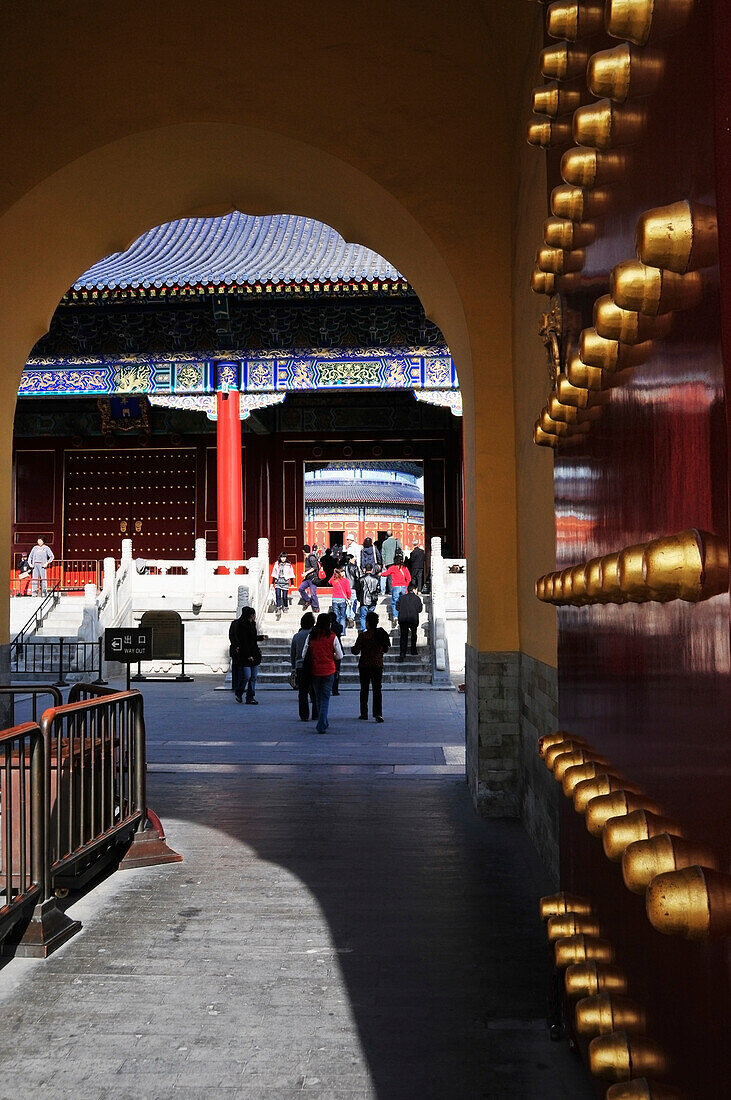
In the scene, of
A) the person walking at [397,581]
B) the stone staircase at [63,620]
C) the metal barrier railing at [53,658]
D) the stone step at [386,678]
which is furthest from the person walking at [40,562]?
the person walking at [397,581]

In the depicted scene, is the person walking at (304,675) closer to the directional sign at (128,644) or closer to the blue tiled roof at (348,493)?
the directional sign at (128,644)

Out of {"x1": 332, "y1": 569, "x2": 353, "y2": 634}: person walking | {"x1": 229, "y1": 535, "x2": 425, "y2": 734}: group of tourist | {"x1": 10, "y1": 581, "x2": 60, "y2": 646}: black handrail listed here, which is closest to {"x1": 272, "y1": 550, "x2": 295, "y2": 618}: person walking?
{"x1": 229, "y1": 535, "x2": 425, "y2": 734}: group of tourist

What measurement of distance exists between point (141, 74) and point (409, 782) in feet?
17.1

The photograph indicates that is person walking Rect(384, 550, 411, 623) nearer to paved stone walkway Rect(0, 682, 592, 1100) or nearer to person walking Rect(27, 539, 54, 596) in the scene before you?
person walking Rect(27, 539, 54, 596)

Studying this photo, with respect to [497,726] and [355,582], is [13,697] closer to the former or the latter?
[497,726]

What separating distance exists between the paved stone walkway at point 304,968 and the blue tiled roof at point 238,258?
12.6m

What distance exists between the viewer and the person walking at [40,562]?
1930cm

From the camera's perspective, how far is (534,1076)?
2699 millimetres

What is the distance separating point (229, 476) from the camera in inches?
749

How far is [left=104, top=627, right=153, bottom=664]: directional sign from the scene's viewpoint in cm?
962

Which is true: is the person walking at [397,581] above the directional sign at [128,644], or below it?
above

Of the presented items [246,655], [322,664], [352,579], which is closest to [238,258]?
[352,579]

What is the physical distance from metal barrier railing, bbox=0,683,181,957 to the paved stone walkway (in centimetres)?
14

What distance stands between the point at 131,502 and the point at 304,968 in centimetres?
1962
